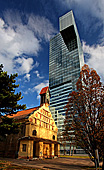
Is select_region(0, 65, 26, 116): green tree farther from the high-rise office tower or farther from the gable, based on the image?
the high-rise office tower

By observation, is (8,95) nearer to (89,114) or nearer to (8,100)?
(8,100)

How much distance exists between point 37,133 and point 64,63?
409ft

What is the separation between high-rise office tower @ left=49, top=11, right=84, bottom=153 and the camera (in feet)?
420

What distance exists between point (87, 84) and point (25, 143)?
17.3 m

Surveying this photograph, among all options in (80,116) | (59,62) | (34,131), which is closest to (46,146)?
(34,131)

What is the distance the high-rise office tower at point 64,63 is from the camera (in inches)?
5042

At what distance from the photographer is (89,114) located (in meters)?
17.5

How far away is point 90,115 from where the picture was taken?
17.5 meters

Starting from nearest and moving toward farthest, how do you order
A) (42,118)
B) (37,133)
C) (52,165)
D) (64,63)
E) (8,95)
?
(8,95), (52,165), (37,133), (42,118), (64,63)

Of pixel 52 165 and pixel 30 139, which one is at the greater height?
pixel 30 139

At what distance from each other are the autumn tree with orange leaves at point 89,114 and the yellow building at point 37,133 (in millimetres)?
11337

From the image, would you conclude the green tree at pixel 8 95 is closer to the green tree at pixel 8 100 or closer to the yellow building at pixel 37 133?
the green tree at pixel 8 100

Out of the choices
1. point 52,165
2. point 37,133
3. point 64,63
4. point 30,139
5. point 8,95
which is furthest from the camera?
point 64,63

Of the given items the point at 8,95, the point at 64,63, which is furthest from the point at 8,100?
the point at 64,63
